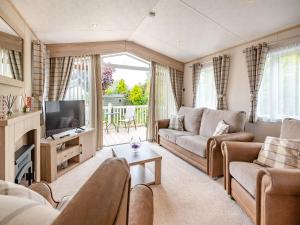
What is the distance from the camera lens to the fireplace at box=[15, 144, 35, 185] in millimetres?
1843

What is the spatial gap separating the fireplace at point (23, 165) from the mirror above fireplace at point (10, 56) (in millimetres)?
786

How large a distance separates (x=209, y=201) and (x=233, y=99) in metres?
2.17

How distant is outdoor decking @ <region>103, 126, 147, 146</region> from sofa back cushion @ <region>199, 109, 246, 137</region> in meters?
2.13

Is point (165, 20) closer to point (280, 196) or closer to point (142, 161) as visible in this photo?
point (142, 161)

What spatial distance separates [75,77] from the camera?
3889mm

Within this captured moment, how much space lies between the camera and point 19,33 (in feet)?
7.35

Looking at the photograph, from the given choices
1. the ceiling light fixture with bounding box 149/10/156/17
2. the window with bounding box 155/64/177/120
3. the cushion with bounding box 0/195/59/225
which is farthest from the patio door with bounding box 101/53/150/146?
the cushion with bounding box 0/195/59/225

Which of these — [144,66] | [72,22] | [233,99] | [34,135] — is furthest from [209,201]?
[144,66]

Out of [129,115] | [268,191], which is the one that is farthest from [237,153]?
[129,115]

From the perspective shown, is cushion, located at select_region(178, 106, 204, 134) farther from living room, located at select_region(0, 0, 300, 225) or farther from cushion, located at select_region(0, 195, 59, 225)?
cushion, located at select_region(0, 195, 59, 225)

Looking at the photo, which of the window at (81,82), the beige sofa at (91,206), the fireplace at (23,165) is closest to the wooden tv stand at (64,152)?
the fireplace at (23,165)

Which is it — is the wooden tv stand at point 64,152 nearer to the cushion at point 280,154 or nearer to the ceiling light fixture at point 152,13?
the ceiling light fixture at point 152,13

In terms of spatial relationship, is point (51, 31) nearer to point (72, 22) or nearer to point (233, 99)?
point (72, 22)

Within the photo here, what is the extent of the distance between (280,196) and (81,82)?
3.86 m
